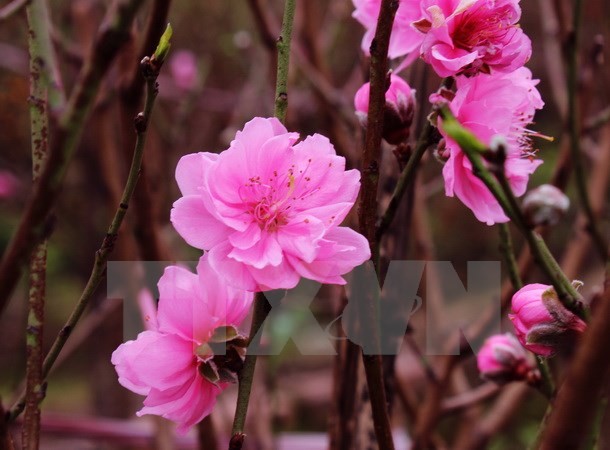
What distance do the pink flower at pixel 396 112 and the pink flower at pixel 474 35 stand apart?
40mm

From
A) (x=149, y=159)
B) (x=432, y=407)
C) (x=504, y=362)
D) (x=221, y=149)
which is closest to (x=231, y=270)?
(x=504, y=362)

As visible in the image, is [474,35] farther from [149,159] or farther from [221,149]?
[221,149]

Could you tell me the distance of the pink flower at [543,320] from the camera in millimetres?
440

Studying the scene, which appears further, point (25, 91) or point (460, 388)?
point (25, 91)

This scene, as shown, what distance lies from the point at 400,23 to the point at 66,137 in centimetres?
29

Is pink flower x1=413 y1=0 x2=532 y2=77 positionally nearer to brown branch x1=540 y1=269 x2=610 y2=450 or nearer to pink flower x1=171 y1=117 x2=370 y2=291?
pink flower x1=171 y1=117 x2=370 y2=291

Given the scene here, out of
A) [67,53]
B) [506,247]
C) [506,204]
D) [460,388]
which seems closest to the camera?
[506,204]

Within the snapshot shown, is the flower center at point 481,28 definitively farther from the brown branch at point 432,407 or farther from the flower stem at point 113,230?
the brown branch at point 432,407

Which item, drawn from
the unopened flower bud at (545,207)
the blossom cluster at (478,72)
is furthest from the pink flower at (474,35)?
the unopened flower bud at (545,207)

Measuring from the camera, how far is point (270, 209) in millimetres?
470

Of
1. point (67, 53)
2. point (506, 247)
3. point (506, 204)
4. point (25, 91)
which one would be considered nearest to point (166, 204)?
point (25, 91)

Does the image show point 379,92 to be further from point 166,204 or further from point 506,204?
point 166,204

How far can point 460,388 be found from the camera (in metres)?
1.31

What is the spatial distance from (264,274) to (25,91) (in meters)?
1.64
